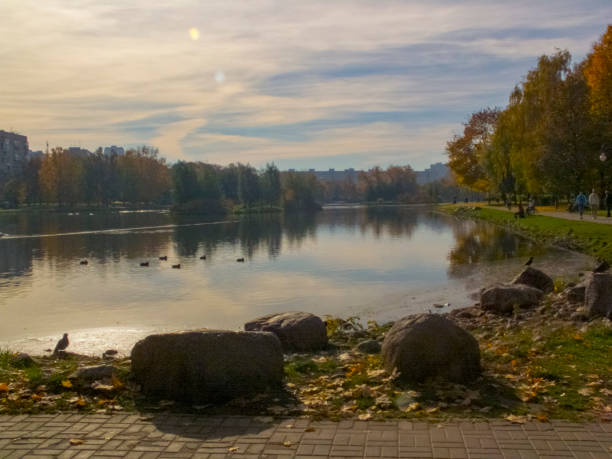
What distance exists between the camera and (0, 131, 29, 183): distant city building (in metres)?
164

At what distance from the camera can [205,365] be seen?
7.71m

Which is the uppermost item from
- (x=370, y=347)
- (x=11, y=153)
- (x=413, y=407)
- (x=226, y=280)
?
(x=11, y=153)

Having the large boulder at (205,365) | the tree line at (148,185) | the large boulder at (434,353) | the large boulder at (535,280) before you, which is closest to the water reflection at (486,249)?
the large boulder at (535,280)

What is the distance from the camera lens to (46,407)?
23.6 feet

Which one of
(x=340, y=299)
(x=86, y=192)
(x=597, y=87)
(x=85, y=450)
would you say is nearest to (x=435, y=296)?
(x=340, y=299)

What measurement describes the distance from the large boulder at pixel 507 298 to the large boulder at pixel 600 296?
124 inches

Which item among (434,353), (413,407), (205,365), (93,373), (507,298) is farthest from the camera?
(507,298)

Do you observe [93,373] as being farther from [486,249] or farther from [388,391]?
[486,249]

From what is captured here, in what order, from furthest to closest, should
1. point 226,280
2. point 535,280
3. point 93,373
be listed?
point 226,280, point 535,280, point 93,373

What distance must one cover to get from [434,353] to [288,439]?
2.82 meters

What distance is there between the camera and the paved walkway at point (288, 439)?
572 cm

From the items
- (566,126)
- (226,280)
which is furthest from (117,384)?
(566,126)

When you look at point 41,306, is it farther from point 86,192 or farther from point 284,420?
point 86,192

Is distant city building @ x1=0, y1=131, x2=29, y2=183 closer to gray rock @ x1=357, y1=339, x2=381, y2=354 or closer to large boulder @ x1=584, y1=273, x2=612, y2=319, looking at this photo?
gray rock @ x1=357, y1=339, x2=381, y2=354
